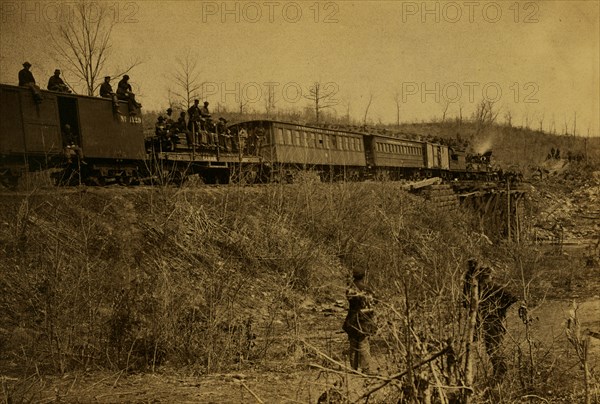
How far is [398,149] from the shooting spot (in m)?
31.7

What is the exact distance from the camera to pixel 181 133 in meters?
15.2

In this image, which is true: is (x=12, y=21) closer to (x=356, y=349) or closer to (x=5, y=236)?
(x=5, y=236)

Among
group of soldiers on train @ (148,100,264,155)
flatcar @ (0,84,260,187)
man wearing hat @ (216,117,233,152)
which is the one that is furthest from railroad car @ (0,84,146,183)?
man wearing hat @ (216,117,233,152)

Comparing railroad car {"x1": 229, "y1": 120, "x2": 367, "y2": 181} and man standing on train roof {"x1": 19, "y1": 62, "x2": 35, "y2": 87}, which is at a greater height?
A: man standing on train roof {"x1": 19, "y1": 62, "x2": 35, "y2": 87}

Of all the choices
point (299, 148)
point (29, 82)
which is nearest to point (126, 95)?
point (29, 82)

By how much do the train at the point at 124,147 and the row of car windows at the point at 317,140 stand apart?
4cm

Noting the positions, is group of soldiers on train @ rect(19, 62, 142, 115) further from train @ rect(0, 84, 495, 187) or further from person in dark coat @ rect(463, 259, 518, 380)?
person in dark coat @ rect(463, 259, 518, 380)

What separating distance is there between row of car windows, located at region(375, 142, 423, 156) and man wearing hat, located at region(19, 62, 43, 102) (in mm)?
20493

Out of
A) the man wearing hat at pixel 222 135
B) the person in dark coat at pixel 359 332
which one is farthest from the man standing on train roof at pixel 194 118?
the person in dark coat at pixel 359 332

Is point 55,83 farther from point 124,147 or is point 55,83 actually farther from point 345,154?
point 345,154

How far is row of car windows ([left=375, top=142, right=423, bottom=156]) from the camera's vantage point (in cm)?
2922

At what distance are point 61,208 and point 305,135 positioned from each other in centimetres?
1372

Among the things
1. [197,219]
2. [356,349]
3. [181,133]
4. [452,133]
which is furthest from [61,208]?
[452,133]

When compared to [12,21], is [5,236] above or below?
below
